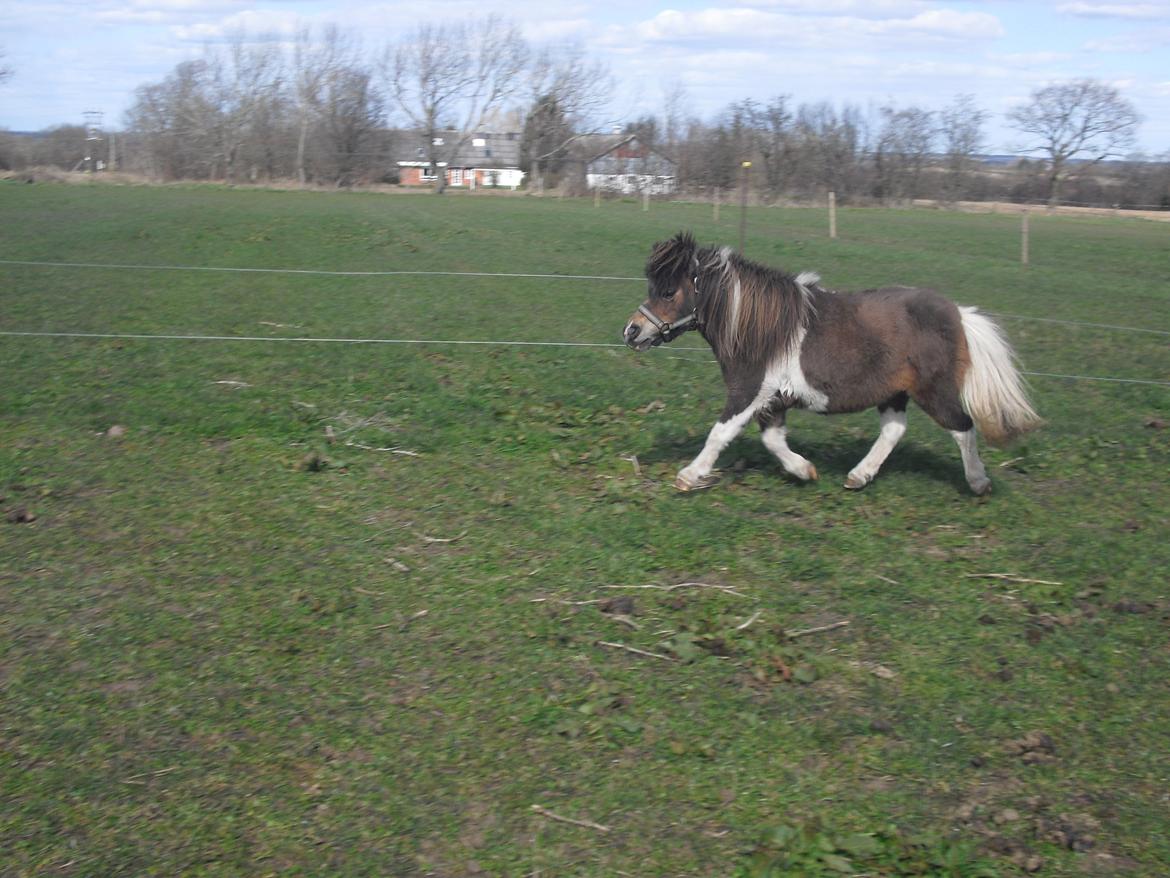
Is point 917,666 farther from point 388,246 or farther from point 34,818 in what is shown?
point 388,246

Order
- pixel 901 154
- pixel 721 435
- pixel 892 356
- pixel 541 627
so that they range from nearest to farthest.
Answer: pixel 541 627 → pixel 892 356 → pixel 721 435 → pixel 901 154

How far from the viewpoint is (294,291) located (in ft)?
46.1

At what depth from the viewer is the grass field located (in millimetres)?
4008

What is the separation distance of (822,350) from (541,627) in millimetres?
2775

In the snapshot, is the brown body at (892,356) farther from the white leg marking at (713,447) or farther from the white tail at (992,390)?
the white leg marking at (713,447)

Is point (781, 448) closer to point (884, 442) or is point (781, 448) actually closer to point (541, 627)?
point (884, 442)

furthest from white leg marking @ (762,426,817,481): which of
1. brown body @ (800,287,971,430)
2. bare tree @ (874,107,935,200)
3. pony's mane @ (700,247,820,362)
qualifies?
bare tree @ (874,107,935,200)

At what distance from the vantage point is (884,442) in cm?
734

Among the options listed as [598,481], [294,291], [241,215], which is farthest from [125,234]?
[598,481]

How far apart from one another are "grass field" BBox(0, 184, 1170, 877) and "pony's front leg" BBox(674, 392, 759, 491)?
15 centimetres

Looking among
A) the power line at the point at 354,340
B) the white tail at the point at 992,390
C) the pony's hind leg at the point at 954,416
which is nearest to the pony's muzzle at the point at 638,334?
the pony's hind leg at the point at 954,416

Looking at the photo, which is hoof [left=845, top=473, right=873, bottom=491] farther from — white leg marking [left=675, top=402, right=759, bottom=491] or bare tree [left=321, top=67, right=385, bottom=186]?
bare tree [left=321, top=67, right=385, bottom=186]

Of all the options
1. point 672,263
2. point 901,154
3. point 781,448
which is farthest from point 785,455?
point 901,154

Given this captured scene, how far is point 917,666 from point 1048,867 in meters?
1.36
